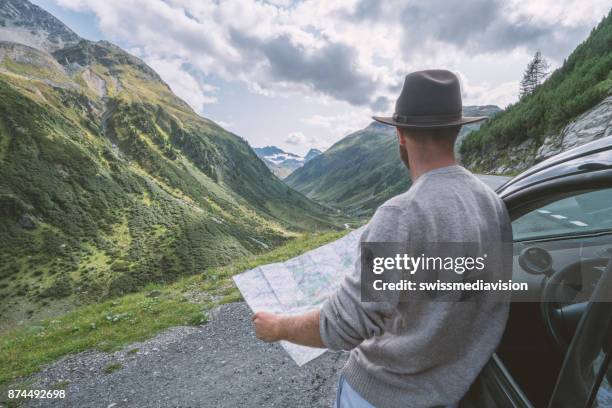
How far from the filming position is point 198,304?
32.0 ft

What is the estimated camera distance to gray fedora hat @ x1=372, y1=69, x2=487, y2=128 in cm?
180

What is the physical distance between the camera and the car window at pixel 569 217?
1927 millimetres

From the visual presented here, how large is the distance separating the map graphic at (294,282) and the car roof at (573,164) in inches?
46.5

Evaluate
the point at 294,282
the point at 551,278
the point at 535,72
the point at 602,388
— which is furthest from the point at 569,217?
the point at 535,72

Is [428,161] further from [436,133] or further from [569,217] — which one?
[569,217]

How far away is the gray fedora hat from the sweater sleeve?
1.80ft

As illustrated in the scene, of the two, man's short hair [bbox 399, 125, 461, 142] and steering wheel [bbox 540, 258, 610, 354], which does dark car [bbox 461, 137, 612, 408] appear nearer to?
steering wheel [bbox 540, 258, 610, 354]

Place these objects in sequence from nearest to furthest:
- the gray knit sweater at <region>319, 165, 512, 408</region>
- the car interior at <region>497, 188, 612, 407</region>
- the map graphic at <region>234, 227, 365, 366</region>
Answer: the gray knit sweater at <region>319, 165, 512, 408</region> → the car interior at <region>497, 188, 612, 407</region> → the map graphic at <region>234, 227, 365, 366</region>

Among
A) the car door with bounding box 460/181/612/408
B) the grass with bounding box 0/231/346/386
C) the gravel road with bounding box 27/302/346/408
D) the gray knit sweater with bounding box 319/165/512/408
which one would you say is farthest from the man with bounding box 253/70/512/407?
the grass with bounding box 0/231/346/386

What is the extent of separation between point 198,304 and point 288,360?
464 centimetres

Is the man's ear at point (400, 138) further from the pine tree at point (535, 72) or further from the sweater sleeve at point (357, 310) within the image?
the pine tree at point (535, 72)

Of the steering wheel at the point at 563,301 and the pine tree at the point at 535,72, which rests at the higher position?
the pine tree at the point at 535,72

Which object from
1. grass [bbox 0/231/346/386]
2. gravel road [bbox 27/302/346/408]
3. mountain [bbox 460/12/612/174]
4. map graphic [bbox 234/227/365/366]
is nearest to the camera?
map graphic [bbox 234/227/365/366]

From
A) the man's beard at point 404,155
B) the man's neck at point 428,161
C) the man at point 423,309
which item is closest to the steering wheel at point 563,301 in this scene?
the man at point 423,309
